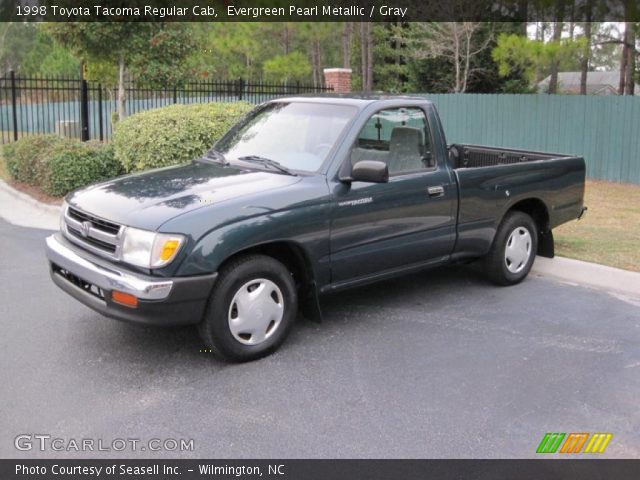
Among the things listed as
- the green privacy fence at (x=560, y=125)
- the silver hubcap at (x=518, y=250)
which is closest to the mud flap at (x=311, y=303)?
the silver hubcap at (x=518, y=250)

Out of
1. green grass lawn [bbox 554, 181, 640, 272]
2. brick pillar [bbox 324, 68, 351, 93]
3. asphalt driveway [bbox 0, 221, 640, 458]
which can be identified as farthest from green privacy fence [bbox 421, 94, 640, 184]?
asphalt driveway [bbox 0, 221, 640, 458]

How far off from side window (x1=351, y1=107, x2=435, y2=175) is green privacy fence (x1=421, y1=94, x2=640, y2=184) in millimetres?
10200

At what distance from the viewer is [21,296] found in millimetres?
6418

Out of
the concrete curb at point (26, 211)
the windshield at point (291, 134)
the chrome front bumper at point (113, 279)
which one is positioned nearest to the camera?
the chrome front bumper at point (113, 279)

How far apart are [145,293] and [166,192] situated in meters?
0.91

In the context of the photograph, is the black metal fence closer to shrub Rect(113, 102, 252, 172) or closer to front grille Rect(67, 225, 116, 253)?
shrub Rect(113, 102, 252, 172)

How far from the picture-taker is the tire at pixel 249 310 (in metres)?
4.76

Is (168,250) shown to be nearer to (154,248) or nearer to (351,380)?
(154,248)

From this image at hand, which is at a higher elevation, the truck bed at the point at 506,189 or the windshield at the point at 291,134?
the windshield at the point at 291,134

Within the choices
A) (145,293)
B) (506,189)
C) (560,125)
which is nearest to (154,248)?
(145,293)

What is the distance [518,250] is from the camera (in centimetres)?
698

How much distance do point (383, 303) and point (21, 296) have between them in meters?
3.20

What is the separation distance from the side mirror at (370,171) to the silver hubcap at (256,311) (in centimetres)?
103

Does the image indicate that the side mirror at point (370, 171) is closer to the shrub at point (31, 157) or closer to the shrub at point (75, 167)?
the shrub at point (75, 167)
